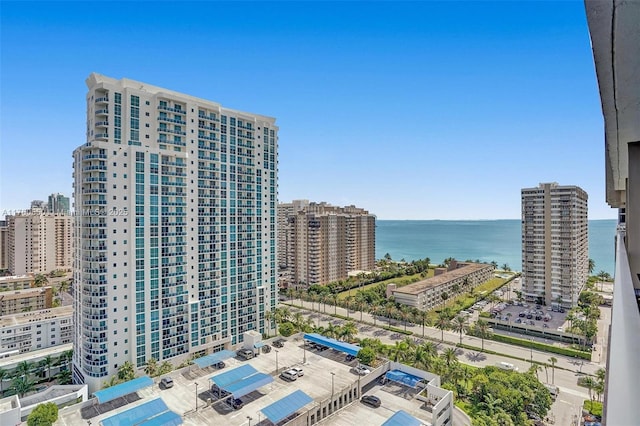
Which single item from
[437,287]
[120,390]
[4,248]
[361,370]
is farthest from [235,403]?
[4,248]

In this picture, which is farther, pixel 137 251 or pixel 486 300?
pixel 486 300

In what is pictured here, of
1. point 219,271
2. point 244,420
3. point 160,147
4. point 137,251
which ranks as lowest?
point 244,420

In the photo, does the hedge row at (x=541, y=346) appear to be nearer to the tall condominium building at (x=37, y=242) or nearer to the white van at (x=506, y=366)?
the white van at (x=506, y=366)

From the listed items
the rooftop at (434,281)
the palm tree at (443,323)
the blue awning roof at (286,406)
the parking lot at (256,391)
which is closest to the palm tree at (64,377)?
the parking lot at (256,391)

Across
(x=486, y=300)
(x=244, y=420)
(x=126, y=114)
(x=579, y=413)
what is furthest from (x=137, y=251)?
(x=486, y=300)

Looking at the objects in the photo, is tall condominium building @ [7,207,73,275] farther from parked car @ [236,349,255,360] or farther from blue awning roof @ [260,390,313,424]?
blue awning roof @ [260,390,313,424]

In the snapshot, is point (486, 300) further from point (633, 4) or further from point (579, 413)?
point (633, 4)

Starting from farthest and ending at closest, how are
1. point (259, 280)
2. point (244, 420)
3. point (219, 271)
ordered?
point (259, 280) → point (219, 271) → point (244, 420)

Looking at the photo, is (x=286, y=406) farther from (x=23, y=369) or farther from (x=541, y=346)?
(x=541, y=346)
